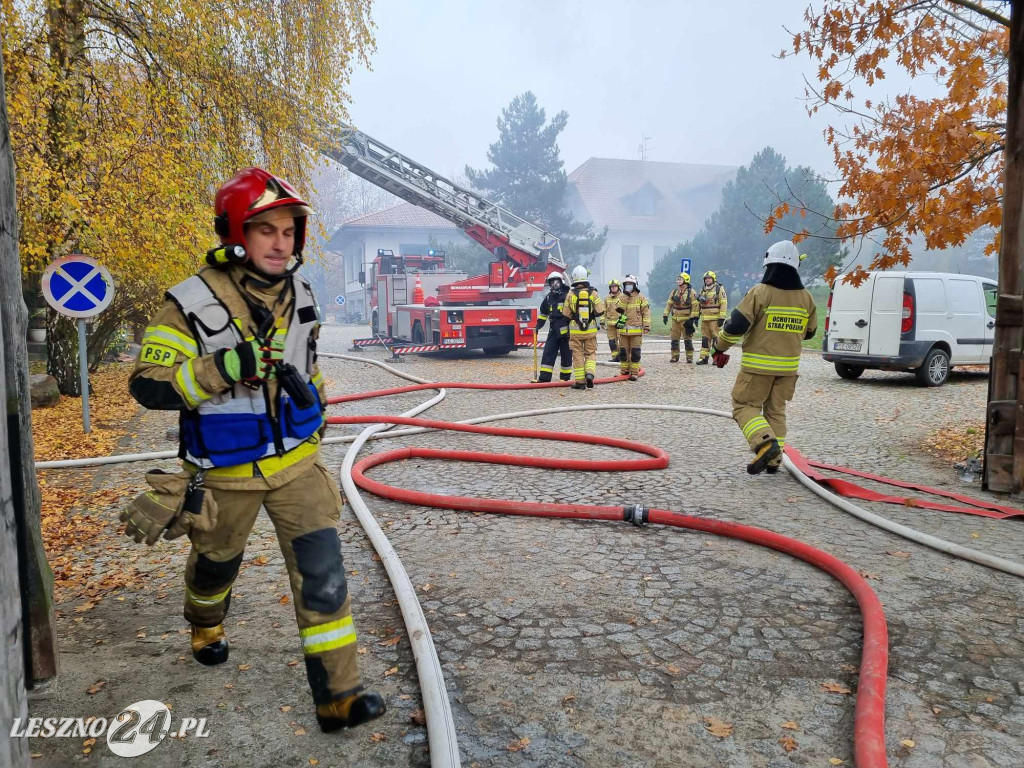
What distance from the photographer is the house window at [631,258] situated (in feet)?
183

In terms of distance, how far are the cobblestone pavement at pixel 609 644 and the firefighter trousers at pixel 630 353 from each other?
652 centimetres

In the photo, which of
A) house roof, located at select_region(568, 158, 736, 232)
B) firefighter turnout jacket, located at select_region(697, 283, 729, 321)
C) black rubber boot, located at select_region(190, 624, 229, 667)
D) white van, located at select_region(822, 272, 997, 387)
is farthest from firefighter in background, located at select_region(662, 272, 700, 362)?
house roof, located at select_region(568, 158, 736, 232)

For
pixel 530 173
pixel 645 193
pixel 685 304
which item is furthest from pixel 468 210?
pixel 645 193

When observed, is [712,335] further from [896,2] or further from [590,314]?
[896,2]

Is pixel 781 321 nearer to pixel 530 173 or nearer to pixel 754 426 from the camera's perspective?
pixel 754 426

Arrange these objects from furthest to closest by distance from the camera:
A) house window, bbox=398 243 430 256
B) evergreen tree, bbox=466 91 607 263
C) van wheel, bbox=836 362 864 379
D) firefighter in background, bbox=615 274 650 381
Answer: house window, bbox=398 243 430 256, evergreen tree, bbox=466 91 607 263, van wheel, bbox=836 362 864 379, firefighter in background, bbox=615 274 650 381

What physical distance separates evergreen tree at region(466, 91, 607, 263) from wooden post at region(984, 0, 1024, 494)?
35221mm

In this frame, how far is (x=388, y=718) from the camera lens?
8.41 ft

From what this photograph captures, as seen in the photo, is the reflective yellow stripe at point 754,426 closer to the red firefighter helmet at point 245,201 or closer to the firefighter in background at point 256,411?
the firefighter in background at point 256,411

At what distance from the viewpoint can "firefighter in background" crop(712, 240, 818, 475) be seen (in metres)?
6.02

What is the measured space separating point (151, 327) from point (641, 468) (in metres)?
4.22

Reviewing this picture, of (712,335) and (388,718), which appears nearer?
(388,718)

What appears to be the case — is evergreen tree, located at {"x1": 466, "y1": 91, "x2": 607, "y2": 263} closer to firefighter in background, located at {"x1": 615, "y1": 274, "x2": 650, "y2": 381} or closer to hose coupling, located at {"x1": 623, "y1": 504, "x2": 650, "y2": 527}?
firefighter in background, located at {"x1": 615, "y1": 274, "x2": 650, "y2": 381}

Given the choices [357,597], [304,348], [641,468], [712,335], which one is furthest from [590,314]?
[304,348]
